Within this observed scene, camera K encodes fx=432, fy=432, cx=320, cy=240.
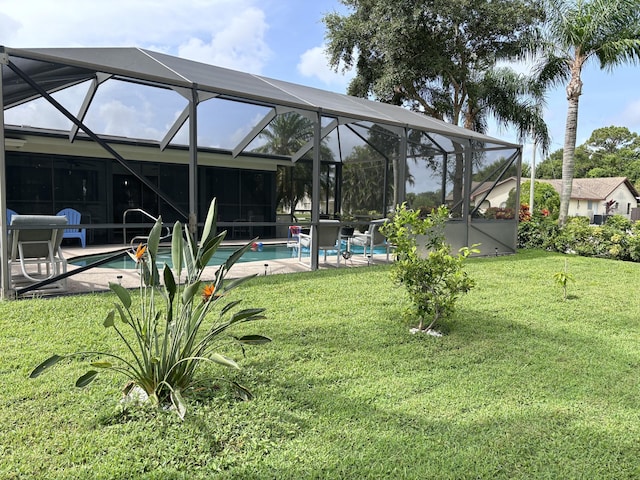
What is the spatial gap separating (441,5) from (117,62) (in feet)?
42.8

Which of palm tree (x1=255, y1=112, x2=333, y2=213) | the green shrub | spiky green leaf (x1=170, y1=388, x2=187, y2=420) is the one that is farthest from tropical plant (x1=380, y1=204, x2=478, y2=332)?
the green shrub

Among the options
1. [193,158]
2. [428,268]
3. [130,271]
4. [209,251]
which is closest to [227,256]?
[130,271]

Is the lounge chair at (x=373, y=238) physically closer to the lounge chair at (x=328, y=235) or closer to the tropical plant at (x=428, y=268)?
the lounge chair at (x=328, y=235)

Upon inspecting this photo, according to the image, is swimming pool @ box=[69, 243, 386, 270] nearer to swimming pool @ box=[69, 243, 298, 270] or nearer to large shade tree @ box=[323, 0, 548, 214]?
swimming pool @ box=[69, 243, 298, 270]

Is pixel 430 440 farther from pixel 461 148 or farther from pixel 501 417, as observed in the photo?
pixel 461 148

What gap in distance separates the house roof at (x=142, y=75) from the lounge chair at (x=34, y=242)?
1841mm

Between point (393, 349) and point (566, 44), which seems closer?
point (393, 349)

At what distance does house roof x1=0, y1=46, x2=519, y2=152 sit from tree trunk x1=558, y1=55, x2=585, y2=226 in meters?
8.02

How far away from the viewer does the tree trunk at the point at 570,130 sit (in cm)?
1385

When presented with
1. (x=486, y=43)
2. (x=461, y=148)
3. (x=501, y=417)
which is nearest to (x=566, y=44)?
(x=486, y=43)

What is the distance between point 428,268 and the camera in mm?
4242

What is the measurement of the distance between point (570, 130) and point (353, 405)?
1505 centimetres

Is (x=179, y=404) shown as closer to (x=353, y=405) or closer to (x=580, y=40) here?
(x=353, y=405)

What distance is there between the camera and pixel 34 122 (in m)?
10.4
